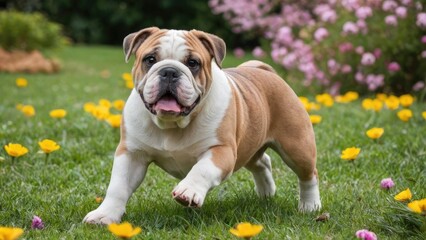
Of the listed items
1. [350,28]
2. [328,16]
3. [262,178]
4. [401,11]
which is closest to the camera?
[262,178]

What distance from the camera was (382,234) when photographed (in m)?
3.46

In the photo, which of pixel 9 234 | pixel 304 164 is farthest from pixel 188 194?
pixel 304 164

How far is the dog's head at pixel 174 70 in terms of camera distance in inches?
142

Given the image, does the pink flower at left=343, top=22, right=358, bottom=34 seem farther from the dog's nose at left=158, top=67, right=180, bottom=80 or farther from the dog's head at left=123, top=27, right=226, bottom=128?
the dog's nose at left=158, top=67, right=180, bottom=80

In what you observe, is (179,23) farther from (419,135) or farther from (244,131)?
(244,131)

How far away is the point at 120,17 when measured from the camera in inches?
912

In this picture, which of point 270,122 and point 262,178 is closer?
point 270,122

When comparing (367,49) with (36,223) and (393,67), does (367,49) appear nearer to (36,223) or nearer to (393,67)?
(393,67)

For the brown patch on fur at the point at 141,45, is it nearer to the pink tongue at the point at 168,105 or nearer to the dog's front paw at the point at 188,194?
the pink tongue at the point at 168,105

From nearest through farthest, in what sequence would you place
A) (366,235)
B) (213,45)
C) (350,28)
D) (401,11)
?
(366,235)
(213,45)
(401,11)
(350,28)

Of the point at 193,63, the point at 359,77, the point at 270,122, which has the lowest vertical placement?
the point at 359,77

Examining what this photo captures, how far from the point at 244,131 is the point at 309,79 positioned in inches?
254

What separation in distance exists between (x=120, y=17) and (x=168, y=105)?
20.1 meters

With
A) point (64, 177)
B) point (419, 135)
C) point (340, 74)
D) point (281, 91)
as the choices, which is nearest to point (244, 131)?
point (281, 91)
